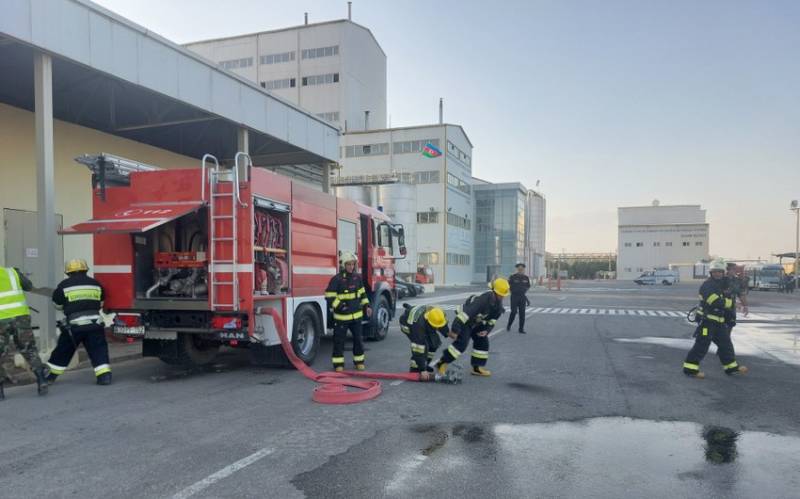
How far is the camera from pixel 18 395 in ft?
21.1

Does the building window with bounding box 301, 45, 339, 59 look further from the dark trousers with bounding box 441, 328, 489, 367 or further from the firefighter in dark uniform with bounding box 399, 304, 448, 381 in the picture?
the dark trousers with bounding box 441, 328, 489, 367

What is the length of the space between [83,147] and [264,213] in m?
7.28

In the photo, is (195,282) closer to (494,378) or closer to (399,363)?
(399,363)


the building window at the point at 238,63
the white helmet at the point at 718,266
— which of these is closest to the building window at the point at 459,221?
the building window at the point at 238,63

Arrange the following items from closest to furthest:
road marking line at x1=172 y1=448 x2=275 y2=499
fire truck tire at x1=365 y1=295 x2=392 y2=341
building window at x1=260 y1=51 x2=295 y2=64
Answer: road marking line at x1=172 y1=448 x2=275 y2=499 → fire truck tire at x1=365 y1=295 x2=392 y2=341 → building window at x1=260 y1=51 x2=295 y2=64

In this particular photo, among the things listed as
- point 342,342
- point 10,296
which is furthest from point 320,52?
point 10,296

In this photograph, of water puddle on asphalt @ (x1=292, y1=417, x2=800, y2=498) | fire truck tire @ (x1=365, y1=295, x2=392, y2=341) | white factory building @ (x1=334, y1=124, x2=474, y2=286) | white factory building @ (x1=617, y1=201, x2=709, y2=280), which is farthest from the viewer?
white factory building @ (x1=617, y1=201, x2=709, y2=280)

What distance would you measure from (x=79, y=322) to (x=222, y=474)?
4.07 m

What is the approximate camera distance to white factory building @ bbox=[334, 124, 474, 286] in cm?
4703

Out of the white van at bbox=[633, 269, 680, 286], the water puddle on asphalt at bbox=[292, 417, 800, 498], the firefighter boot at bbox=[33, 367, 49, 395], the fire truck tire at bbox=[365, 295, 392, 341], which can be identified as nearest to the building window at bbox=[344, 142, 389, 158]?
the white van at bbox=[633, 269, 680, 286]

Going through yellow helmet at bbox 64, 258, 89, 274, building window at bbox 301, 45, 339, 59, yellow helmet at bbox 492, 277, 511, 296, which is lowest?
yellow helmet at bbox 492, 277, 511, 296

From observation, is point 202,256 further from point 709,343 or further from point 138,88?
point 709,343

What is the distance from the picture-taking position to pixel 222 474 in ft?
12.7

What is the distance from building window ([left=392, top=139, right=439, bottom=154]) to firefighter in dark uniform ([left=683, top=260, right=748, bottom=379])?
136 feet
